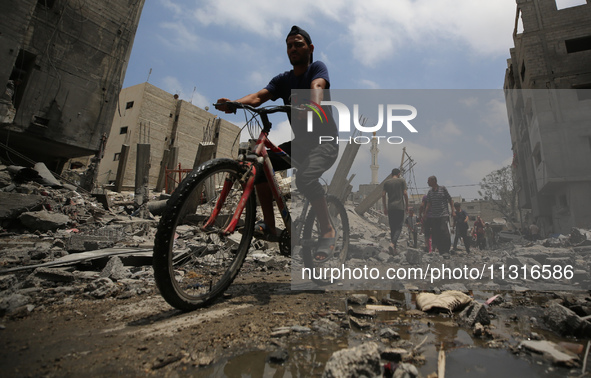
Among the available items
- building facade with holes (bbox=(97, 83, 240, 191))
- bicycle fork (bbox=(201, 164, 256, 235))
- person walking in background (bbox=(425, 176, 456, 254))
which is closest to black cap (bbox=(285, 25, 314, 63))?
bicycle fork (bbox=(201, 164, 256, 235))

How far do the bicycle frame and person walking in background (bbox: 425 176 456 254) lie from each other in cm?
325

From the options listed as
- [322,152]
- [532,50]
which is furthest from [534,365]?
[532,50]

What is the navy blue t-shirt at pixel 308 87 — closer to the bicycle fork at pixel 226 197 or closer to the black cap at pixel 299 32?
the black cap at pixel 299 32

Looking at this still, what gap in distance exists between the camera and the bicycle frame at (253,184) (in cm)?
218

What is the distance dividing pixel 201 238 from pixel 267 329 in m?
1.22

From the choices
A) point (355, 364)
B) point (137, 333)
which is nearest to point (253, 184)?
point (137, 333)

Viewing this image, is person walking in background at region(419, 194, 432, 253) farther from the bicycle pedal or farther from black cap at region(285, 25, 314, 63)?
black cap at region(285, 25, 314, 63)

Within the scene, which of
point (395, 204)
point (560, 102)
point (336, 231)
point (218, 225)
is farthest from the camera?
point (560, 102)

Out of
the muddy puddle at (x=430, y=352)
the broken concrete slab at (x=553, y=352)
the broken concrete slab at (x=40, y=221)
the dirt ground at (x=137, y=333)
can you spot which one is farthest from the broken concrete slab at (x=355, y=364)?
the broken concrete slab at (x=40, y=221)

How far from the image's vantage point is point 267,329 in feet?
5.43

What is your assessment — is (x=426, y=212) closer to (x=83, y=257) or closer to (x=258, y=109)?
(x=258, y=109)

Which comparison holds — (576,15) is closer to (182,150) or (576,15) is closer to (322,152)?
(322,152)

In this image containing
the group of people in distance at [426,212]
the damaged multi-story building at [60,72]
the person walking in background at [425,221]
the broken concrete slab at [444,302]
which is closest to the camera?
the broken concrete slab at [444,302]

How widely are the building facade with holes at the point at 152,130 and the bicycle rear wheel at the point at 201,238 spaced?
27.7 metres
